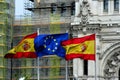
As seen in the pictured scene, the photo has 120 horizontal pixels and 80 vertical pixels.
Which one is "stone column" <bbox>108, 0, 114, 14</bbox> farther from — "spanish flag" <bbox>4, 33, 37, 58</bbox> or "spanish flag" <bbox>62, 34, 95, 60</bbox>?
"spanish flag" <bbox>4, 33, 37, 58</bbox>

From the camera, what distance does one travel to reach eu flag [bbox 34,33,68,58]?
6022 centimetres

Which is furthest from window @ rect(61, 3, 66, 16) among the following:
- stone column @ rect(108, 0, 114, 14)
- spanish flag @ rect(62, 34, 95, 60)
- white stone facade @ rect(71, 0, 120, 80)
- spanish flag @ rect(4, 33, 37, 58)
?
spanish flag @ rect(62, 34, 95, 60)

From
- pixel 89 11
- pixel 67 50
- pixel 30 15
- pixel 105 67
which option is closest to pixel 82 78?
pixel 105 67

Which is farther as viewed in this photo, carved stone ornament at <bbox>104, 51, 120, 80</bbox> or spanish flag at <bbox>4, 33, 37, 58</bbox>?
carved stone ornament at <bbox>104, 51, 120, 80</bbox>

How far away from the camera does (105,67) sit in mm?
78062

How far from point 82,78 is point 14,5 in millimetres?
14836

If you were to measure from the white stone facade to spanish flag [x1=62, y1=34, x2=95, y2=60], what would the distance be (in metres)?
17.3

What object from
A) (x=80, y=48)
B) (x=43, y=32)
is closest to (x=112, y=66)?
(x=43, y=32)

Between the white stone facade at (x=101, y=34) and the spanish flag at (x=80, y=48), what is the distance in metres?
17.3

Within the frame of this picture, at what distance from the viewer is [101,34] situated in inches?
3081

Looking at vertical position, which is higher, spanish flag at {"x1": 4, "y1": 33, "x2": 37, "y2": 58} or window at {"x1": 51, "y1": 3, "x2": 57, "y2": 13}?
window at {"x1": 51, "y1": 3, "x2": 57, "y2": 13}

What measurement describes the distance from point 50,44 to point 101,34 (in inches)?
738

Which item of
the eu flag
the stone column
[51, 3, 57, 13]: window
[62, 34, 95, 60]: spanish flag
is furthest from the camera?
[51, 3, 57, 13]: window

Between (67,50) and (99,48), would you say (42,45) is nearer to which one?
(67,50)
